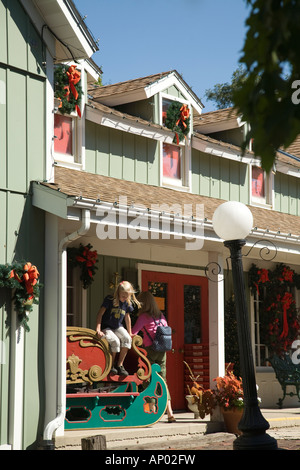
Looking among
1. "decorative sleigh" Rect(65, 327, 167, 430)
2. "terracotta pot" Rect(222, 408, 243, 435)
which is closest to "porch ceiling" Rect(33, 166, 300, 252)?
"decorative sleigh" Rect(65, 327, 167, 430)

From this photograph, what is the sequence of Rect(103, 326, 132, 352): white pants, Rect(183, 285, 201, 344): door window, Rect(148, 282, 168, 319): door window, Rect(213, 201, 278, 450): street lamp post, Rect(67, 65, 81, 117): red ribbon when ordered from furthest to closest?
Rect(183, 285, 201, 344): door window, Rect(148, 282, 168, 319): door window, Rect(67, 65, 81, 117): red ribbon, Rect(103, 326, 132, 352): white pants, Rect(213, 201, 278, 450): street lamp post

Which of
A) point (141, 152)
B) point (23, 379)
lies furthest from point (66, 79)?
point (23, 379)

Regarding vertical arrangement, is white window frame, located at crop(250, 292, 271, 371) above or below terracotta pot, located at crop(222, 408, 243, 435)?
above

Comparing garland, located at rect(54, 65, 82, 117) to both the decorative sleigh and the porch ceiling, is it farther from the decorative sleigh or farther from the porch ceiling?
the decorative sleigh

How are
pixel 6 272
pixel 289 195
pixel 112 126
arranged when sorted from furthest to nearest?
1. pixel 289 195
2. pixel 112 126
3. pixel 6 272

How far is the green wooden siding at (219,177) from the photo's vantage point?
13625mm

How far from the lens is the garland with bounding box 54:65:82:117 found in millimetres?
10805

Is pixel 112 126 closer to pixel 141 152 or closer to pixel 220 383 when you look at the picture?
pixel 141 152

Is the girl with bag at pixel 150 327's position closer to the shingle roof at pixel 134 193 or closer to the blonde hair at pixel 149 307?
the blonde hair at pixel 149 307

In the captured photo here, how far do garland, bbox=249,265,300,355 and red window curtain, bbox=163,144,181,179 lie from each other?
266 cm

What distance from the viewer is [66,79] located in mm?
10914

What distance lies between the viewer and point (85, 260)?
37.0ft

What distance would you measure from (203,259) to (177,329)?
1.34 meters

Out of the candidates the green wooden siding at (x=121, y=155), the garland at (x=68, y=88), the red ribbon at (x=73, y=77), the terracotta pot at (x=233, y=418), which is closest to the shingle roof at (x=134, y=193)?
the green wooden siding at (x=121, y=155)
